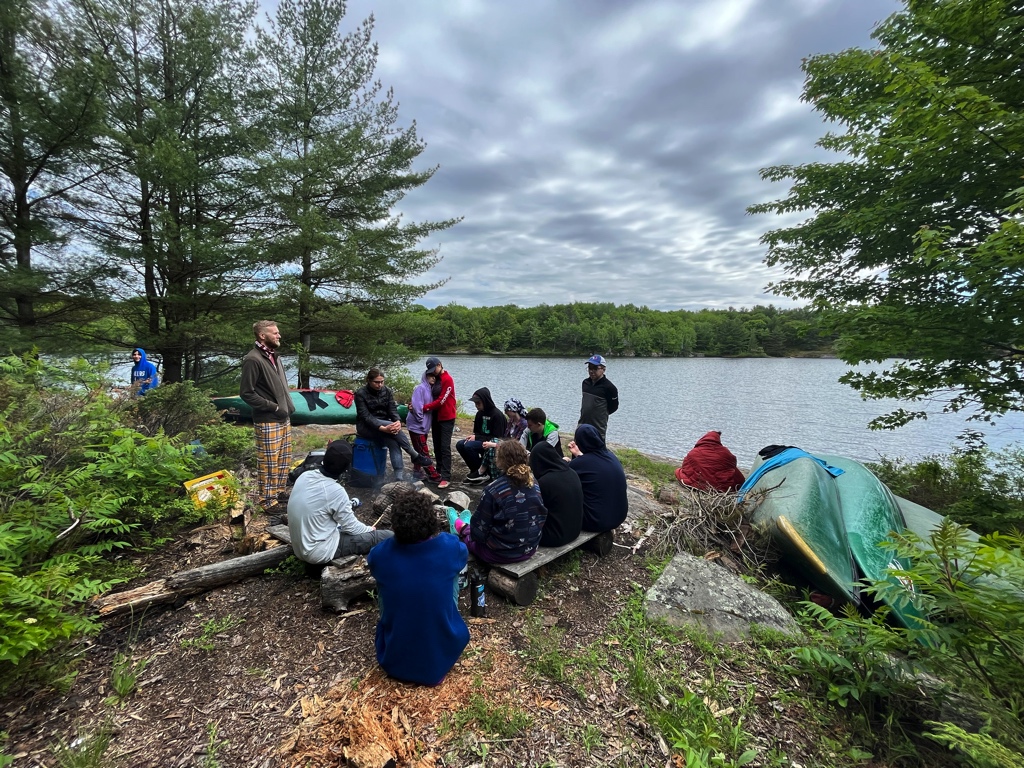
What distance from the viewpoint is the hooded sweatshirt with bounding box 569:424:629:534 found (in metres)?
3.97

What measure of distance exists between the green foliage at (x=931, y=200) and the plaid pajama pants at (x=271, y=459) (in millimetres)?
6863

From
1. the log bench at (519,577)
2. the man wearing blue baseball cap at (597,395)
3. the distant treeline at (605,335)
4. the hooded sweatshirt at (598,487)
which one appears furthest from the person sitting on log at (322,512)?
the distant treeline at (605,335)

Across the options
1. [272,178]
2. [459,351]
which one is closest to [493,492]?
[272,178]

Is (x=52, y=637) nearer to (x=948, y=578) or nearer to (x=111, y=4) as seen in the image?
(x=948, y=578)

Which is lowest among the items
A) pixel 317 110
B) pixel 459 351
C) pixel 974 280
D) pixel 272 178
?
pixel 459 351

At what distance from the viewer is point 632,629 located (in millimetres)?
3102

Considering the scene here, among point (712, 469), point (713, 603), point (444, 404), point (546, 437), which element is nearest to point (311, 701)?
point (713, 603)

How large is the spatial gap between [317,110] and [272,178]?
352 cm

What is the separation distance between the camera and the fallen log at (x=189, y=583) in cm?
270

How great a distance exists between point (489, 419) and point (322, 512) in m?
3.21

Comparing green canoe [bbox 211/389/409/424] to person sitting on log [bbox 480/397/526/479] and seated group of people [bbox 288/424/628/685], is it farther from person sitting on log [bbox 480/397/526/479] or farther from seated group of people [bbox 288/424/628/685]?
seated group of people [bbox 288/424/628/685]

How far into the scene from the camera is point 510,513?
127 inches

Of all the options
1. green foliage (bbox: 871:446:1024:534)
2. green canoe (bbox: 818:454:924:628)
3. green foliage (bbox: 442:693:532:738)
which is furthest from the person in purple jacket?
green foliage (bbox: 871:446:1024:534)

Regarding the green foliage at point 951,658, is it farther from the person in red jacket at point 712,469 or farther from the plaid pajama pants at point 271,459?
the plaid pajama pants at point 271,459
